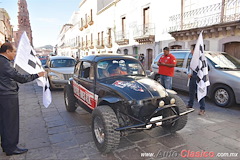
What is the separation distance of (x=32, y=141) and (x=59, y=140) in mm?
550

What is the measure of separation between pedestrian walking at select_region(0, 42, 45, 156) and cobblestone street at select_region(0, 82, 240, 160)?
289 millimetres

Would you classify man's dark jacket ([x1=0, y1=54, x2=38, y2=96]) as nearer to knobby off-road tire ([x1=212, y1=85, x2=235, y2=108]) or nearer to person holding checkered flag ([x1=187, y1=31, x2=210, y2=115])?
person holding checkered flag ([x1=187, y1=31, x2=210, y2=115])

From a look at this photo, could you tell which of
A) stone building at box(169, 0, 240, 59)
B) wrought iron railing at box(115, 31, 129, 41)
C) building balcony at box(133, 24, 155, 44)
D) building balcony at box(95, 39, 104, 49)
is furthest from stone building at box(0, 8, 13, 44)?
stone building at box(169, 0, 240, 59)

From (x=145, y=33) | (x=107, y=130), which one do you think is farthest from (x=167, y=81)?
(x=145, y=33)

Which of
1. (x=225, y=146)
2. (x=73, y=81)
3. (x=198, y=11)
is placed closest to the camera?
(x=225, y=146)

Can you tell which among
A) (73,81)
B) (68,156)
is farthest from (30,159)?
(73,81)

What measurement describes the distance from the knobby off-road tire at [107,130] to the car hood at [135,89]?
0.41 m

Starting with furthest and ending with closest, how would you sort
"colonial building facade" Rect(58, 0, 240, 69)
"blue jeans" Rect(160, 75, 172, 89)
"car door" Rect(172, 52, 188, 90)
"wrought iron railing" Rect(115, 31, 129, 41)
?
"wrought iron railing" Rect(115, 31, 129, 41) → "colonial building facade" Rect(58, 0, 240, 69) → "car door" Rect(172, 52, 188, 90) → "blue jeans" Rect(160, 75, 172, 89)

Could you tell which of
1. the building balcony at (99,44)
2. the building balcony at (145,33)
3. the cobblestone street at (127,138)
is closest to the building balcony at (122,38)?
the building balcony at (145,33)

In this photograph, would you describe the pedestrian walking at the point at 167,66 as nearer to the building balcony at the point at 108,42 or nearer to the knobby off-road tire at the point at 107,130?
the knobby off-road tire at the point at 107,130

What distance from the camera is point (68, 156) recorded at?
2.92m

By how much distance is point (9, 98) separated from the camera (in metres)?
2.76

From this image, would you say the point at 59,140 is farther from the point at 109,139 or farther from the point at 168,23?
the point at 168,23

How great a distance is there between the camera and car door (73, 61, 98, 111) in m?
3.79
